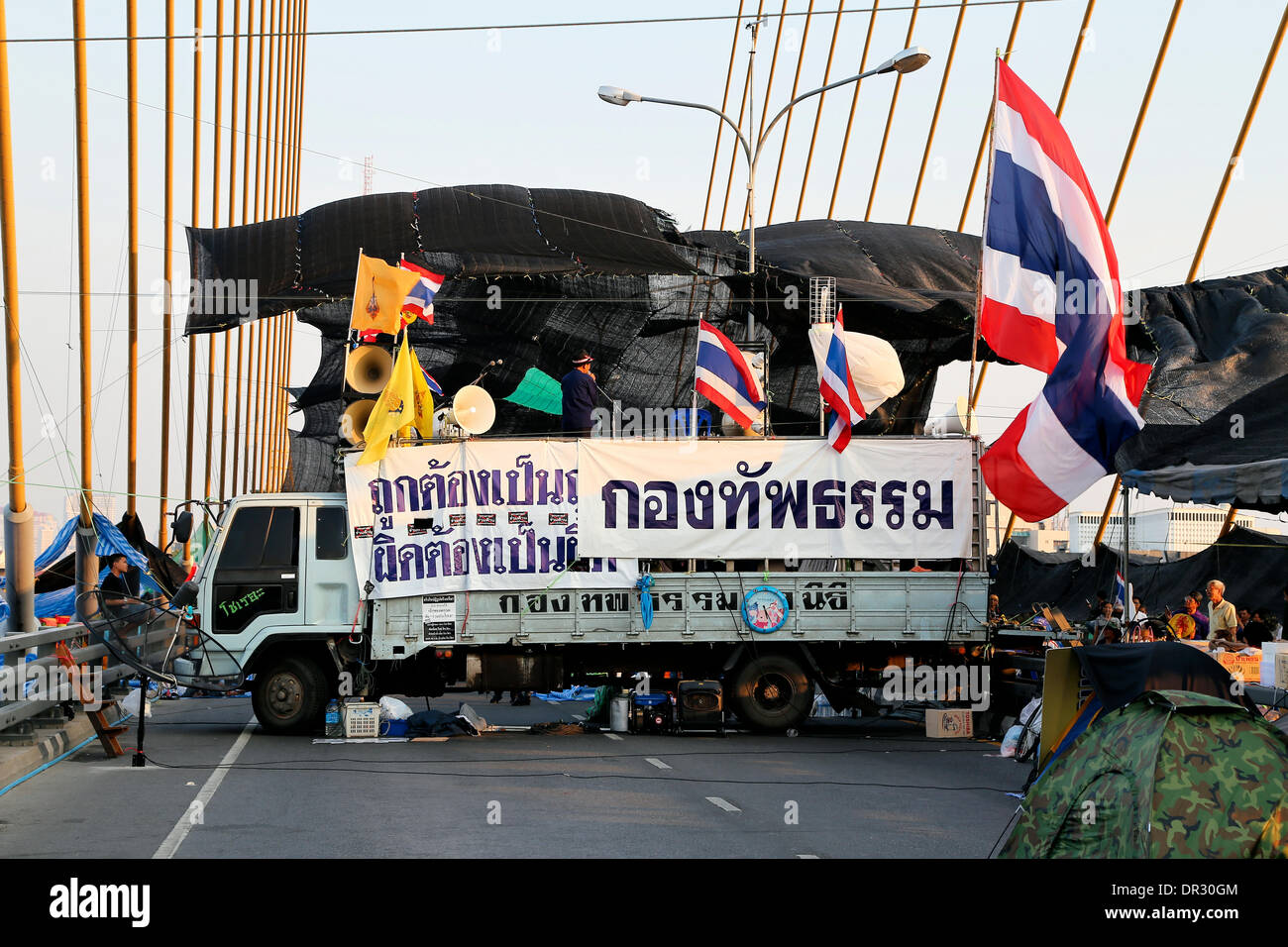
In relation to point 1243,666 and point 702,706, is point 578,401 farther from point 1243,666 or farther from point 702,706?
point 1243,666

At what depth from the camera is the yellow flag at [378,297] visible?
18.3 m

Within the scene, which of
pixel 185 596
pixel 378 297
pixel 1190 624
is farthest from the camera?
pixel 378 297

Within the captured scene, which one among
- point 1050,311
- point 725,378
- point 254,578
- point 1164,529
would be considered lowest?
point 1164,529

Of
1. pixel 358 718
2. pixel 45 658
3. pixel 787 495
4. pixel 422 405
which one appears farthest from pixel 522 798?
pixel 45 658

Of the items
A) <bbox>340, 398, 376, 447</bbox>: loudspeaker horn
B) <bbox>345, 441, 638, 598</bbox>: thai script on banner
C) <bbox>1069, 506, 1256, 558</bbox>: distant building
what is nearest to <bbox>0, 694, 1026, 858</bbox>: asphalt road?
<bbox>345, 441, 638, 598</bbox>: thai script on banner

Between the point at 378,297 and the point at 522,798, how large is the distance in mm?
8819

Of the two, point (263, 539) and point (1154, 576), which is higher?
point (263, 539)

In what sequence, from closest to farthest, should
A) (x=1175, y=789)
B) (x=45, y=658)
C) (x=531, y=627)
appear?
(x=1175, y=789), (x=45, y=658), (x=531, y=627)

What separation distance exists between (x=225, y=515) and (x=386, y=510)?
6.16 ft

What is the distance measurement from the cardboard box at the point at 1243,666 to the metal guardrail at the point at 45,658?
34.9ft

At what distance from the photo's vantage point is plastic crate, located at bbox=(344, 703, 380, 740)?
16281mm

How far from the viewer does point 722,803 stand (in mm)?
11422
